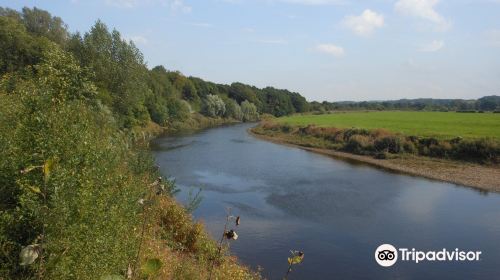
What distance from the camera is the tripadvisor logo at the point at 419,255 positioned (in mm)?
16547

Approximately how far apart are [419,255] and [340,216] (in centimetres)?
543

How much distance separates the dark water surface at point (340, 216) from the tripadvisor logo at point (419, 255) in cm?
30

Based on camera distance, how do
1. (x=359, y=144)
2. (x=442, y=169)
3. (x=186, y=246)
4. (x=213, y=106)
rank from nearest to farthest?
(x=186, y=246), (x=442, y=169), (x=359, y=144), (x=213, y=106)

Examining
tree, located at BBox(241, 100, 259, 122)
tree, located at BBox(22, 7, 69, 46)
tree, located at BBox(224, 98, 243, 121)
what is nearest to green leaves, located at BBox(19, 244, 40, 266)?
tree, located at BBox(22, 7, 69, 46)

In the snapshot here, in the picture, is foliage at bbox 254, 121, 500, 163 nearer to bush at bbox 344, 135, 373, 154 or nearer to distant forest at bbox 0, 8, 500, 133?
bush at bbox 344, 135, 373, 154

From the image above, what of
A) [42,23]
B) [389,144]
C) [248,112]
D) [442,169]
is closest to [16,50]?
[42,23]

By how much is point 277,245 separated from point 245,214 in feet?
14.6

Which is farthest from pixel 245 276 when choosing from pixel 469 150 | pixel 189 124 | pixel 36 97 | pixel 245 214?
pixel 189 124

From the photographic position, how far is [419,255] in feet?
55.6

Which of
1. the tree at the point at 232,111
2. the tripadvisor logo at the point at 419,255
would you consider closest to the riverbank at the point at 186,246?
the tripadvisor logo at the point at 419,255

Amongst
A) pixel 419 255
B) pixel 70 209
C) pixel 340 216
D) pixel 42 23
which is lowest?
pixel 419 255

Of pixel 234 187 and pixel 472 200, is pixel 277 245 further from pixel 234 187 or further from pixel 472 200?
pixel 472 200

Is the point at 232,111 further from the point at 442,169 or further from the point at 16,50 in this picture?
the point at 442,169

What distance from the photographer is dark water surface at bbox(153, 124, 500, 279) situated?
52.0 ft
